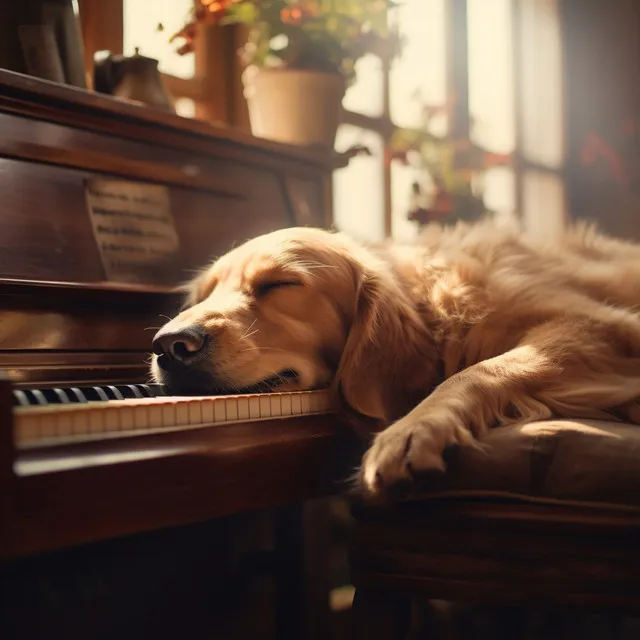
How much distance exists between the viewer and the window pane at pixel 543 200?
5.08 m

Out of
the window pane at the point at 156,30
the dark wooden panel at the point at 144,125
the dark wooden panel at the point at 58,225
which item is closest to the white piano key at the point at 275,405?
the dark wooden panel at the point at 58,225

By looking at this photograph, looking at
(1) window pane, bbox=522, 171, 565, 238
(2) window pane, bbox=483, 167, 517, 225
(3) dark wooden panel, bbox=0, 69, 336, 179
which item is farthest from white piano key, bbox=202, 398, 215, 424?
(1) window pane, bbox=522, 171, 565, 238

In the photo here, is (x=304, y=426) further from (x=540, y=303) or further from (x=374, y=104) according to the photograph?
(x=374, y=104)

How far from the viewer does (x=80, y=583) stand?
4.66 ft

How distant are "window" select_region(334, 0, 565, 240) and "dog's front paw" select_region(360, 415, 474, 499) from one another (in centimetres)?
200

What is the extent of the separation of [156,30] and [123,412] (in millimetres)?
1867

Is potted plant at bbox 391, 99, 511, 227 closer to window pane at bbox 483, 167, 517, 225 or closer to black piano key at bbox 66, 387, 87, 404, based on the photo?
window pane at bbox 483, 167, 517, 225

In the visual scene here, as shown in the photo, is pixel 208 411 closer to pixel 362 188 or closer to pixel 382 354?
pixel 382 354

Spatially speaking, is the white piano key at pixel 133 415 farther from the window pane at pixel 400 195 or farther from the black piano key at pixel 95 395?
the window pane at pixel 400 195

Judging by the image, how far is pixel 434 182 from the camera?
354 centimetres

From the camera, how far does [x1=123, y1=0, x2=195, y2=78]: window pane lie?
2486 millimetres

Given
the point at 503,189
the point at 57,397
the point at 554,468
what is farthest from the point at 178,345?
the point at 503,189

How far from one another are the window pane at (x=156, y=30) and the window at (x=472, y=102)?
0.88 metres

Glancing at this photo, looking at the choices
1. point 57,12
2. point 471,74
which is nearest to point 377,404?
point 57,12
